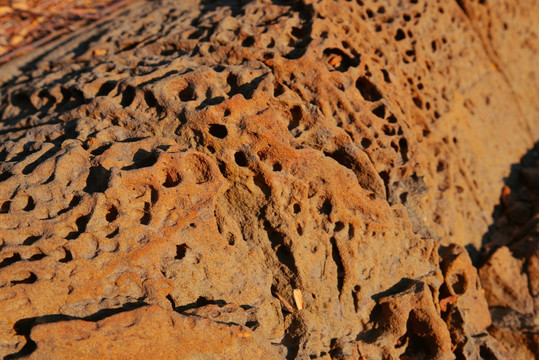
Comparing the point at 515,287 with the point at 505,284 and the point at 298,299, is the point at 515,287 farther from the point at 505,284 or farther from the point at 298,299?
the point at 298,299

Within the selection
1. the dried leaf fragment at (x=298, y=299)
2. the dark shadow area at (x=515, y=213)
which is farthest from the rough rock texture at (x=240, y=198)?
the dark shadow area at (x=515, y=213)

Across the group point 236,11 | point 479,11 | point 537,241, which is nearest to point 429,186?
point 537,241

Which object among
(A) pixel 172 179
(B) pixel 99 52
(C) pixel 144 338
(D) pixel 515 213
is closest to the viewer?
(C) pixel 144 338

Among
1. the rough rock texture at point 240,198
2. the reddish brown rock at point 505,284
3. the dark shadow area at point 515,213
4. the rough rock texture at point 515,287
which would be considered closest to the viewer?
the rough rock texture at point 240,198

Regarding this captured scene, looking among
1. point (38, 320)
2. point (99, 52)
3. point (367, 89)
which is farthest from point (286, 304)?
point (99, 52)

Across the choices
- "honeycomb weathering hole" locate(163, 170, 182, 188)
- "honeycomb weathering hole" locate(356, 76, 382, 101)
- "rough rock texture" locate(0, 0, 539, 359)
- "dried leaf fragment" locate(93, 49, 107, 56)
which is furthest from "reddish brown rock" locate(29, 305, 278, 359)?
"dried leaf fragment" locate(93, 49, 107, 56)

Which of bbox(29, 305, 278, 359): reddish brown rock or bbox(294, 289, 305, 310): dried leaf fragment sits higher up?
bbox(29, 305, 278, 359): reddish brown rock

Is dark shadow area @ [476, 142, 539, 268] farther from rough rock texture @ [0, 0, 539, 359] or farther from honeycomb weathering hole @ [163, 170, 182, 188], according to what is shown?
honeycomb weathering hole @ [163, 170, 182, 188]

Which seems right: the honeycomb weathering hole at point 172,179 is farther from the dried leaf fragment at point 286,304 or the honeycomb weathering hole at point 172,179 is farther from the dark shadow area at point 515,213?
the dark shadow area at point 515,213
